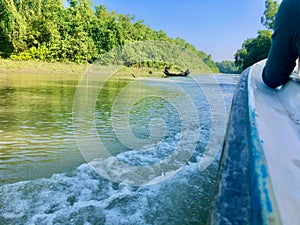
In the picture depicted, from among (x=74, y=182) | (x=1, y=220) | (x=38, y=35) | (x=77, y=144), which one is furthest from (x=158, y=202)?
(x=38, y=35)

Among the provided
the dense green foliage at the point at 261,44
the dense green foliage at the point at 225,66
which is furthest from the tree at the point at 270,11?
the dense green foliage at the point at 225,66

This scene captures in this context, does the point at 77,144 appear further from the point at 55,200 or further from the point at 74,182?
the point at 55,200

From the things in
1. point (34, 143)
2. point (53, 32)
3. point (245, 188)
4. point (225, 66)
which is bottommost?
point (34, 143)

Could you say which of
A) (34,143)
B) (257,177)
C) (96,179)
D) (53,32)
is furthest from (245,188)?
(53,32)

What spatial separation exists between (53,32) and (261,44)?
25738 mm

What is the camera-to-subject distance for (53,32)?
26344mm

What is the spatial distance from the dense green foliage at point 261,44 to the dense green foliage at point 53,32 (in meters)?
18.1

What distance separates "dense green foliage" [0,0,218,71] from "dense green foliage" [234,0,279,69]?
59.4ft

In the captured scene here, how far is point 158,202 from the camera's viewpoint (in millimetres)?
1861

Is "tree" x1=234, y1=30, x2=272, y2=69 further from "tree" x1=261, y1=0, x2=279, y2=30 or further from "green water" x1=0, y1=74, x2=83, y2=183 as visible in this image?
"green water" x1=0, y1=74, x2=83, y2=183

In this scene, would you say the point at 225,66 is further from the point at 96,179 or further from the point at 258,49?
the point at 96,179

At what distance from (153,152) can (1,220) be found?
1.69 meters

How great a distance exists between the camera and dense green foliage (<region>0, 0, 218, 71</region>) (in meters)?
21.7

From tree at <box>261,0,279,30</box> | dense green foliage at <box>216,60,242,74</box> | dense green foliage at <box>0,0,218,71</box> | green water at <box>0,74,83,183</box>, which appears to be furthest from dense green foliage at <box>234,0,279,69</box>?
dense green foliage at <box>216,60,242,74</box>
